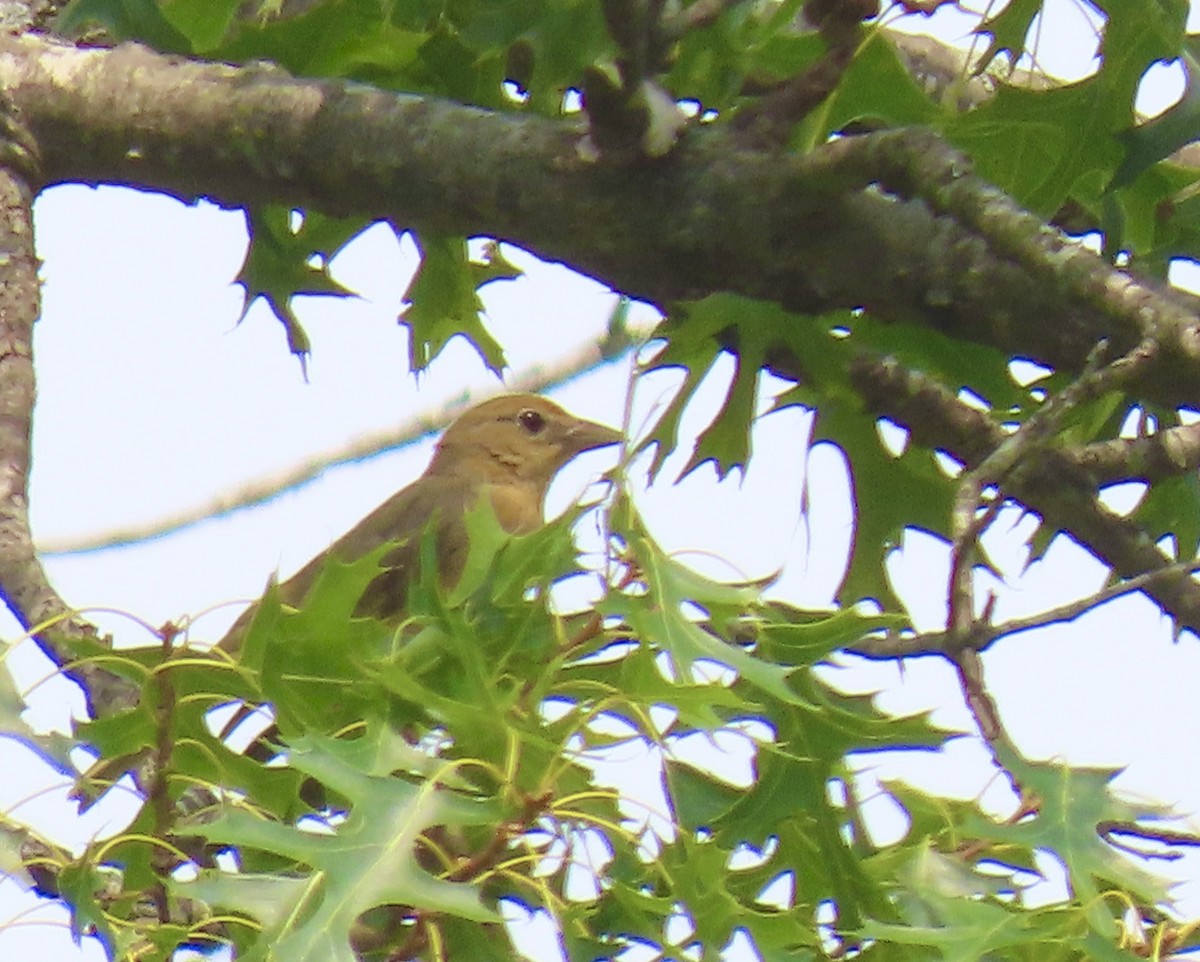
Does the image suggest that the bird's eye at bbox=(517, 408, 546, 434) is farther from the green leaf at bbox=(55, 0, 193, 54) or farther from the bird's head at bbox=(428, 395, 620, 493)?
the green leaf at bbox=(55, 0, 193, 54)

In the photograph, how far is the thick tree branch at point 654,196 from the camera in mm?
2818

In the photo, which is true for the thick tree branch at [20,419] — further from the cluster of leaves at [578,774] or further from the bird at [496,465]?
the bird at [496,465]

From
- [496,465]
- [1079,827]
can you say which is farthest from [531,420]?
[1079,827]

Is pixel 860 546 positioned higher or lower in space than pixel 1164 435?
higher

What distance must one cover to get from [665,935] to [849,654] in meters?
0.54

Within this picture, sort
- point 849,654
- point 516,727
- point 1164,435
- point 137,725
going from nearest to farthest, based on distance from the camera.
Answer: point 516,727
point 137,725
point 849,654
point 1164,435

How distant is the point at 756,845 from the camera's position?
2.76 meters

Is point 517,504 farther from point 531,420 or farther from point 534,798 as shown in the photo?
point 534,798

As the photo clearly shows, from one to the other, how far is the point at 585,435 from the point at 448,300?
187 cm

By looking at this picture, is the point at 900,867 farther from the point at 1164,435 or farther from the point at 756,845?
the point at 1164,435

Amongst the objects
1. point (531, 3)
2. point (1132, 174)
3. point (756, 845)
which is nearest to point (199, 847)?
point (756, 845)

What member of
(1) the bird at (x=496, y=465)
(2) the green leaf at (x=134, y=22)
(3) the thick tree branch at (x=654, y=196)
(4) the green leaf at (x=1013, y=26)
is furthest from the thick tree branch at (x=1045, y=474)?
(1) the bird at (x=496, y=465)

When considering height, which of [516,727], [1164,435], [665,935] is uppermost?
[1164,435]

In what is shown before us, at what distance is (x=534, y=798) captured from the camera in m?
A: 2.36
